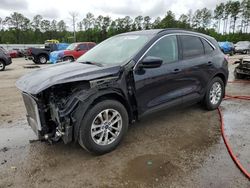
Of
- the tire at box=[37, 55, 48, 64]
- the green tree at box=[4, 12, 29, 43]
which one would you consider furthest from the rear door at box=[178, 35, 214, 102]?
the green tree at box=[4, 12, 29, 43]

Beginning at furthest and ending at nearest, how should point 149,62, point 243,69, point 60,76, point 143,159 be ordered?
point 243,69, point 149,62, point 143,159, point 60,76

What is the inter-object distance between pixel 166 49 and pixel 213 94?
193cm

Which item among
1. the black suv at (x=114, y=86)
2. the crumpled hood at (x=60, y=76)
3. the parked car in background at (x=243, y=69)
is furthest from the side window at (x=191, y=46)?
the parked car in background at (x=243, y=69)

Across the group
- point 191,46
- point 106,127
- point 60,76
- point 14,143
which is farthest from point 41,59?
point 106,127

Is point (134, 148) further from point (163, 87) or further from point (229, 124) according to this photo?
point (229, 124)

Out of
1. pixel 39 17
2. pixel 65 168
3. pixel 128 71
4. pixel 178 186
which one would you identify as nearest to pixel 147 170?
pixel 178 186

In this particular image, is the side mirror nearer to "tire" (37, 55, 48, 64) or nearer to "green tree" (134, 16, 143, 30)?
"tire" (37, 55, 48, 64)

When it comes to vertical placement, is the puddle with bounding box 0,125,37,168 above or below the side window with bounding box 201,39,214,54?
below

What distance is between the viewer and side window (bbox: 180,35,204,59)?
452 centimetres

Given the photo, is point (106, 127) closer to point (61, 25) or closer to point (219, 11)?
point (219, 11)

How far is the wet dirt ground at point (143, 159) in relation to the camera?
288 centimetres

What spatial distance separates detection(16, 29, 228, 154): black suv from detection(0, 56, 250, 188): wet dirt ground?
346 mm

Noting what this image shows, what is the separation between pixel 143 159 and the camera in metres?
3.36

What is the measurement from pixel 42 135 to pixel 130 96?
1.42 m
